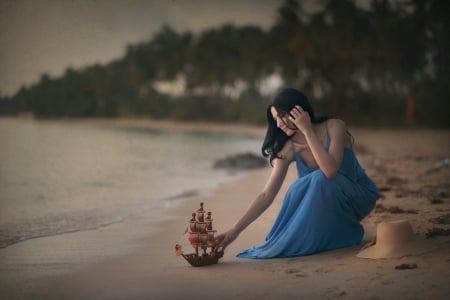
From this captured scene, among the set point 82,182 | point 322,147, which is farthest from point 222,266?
point 82,182

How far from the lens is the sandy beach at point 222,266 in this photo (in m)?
2.96

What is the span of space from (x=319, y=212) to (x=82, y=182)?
755cm

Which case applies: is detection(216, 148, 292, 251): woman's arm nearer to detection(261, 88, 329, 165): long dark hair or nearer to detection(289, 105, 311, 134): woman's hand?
detection(261, 88, 329, 165): long dark hair

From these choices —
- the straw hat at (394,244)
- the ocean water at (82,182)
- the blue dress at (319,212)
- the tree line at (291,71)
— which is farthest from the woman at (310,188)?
the tree line at (291,71)

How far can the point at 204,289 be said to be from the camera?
3152 millimetres

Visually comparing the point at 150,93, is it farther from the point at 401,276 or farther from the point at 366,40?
the point at 401,276

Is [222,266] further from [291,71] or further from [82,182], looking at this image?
[291,71]

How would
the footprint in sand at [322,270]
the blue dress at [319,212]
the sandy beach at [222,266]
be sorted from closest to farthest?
the sandy beach at [222,266] → the footprint in sand at [322,270] → the blue dress at [319,212]

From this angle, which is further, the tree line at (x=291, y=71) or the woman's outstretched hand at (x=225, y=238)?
the tree line at (x=291, y=71)

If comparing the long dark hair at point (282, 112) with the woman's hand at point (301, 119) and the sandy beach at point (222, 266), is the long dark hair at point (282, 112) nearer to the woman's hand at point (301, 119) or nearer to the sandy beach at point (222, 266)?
the woman's hand at point (301, 119)

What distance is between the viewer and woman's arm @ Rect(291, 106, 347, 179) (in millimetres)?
3484

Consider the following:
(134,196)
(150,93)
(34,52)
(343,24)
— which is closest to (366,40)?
(343,24)

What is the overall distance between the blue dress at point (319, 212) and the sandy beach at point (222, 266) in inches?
3.2

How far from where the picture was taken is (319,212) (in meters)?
3.60
